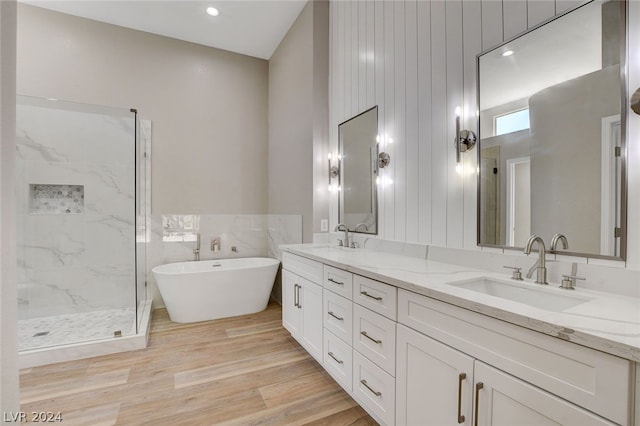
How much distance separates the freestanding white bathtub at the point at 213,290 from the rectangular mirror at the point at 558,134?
2392 mm

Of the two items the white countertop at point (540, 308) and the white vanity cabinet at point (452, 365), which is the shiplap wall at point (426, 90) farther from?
the white vanity cabinet at point (452, 365)

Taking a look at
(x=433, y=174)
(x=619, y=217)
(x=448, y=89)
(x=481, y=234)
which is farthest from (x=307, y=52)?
(x=619, y=217)

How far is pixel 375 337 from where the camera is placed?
4.90ft

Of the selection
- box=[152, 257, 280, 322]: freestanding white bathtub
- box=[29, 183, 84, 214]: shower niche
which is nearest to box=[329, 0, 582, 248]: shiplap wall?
box=[152, 257, 280, 322]: freestanding white bathtub

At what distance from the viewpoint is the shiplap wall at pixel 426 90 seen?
5.22ft

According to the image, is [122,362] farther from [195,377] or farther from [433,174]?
[433,174]

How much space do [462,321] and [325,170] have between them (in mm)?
2147

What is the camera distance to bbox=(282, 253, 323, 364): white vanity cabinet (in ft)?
6.77

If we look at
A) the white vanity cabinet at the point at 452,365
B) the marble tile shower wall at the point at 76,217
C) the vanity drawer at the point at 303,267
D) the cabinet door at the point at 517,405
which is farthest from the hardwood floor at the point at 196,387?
the marble tile shower wall at the point at 76,217

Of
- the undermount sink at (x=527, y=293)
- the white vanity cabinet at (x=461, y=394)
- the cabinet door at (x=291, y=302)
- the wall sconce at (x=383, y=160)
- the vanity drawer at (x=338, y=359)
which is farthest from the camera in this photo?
the cabinet door at (x=291, y=302)

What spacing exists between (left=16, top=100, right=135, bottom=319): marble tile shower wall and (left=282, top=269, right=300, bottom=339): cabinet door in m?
1.73

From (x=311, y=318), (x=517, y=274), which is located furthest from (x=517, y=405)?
(x=311, y=318)

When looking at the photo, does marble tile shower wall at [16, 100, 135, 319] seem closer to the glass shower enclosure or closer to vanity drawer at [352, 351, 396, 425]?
the glass shower enclosure

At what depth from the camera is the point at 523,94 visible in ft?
4.58
